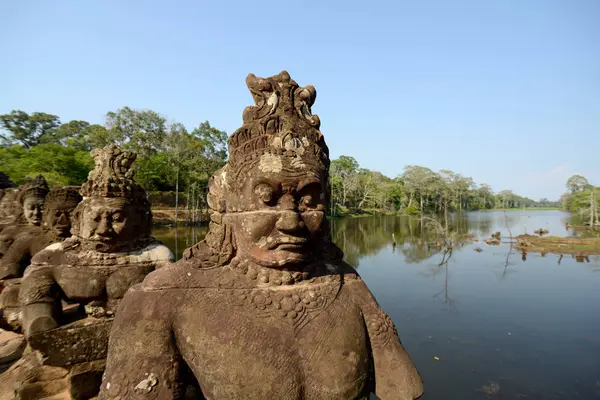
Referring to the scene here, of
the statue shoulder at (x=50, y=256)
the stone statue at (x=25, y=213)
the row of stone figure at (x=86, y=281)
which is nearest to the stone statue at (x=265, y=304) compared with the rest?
the row of stone figure at (x=86, y=281)

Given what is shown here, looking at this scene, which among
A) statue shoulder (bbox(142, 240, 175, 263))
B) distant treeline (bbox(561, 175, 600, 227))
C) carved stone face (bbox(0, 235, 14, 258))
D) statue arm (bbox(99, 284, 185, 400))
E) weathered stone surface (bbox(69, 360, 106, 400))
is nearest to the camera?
statue arm (bbox(99, 284, 185, 400))

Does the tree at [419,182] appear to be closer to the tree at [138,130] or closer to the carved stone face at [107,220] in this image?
the tree at [138,130]

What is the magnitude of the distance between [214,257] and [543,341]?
16.0 m

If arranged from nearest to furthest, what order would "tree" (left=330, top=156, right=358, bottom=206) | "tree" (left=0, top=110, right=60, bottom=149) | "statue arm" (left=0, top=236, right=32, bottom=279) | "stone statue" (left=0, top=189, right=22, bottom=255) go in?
"statue arm" (left=0, top=236, right=32, bottom=279)
"stone statue" (left=0, top=189, right=22, bottom=255)
"tree" (left=0, top=110, right=60, bottom=149)
"tree" (left=330, top=156, right=358, bottom=206)

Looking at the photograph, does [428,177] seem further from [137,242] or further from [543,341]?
[137,242]

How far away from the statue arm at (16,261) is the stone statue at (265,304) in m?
5.25

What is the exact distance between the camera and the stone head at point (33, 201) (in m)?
6.59

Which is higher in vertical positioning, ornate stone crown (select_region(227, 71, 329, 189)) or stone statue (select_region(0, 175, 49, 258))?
ornate stone crown (select_region(227, 71, 329, 189))

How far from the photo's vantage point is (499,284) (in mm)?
21047

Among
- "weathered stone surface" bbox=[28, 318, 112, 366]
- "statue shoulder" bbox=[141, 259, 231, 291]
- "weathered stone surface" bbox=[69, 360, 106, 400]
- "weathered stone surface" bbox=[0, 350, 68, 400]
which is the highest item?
"statue shoulder" bbox=[141, 259, 231, 291]

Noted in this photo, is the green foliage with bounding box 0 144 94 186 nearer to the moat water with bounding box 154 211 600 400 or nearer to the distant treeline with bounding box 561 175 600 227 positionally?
the moat water with bounding box 154 211 600 400

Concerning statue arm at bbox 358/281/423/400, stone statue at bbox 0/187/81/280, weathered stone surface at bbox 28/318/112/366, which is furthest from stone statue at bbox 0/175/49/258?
statue arm at bbox 358/281/423/400

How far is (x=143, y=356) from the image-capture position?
1.86 meters

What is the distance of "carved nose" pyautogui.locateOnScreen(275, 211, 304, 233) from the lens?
2.02 metres
